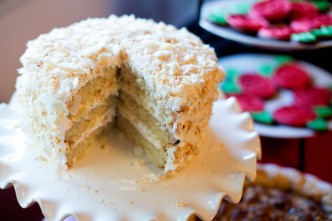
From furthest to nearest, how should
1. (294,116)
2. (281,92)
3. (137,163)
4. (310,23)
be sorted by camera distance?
(281,92) → (294,116) → (310,23) → (137,163)

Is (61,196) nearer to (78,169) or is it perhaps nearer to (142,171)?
(78,169)

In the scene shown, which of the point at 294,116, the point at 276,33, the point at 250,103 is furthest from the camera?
the point at 250,103

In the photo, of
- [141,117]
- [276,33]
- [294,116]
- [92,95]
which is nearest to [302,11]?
[276,33]

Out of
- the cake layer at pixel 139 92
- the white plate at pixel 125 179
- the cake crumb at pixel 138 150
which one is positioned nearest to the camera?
the white plate at pixel 125 179

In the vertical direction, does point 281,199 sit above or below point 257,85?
below

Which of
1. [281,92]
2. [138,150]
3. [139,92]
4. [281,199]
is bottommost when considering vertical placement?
[281,199]

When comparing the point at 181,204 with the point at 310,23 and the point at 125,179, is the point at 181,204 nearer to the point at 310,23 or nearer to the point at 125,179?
the point at 125,179

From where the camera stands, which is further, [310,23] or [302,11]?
[302,11]

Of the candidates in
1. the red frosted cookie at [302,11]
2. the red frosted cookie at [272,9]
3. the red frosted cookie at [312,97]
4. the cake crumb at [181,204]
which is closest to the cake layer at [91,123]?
the cake crumb at [181,204]

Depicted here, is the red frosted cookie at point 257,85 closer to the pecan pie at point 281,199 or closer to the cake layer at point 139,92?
the pecan pie at point 281,199
